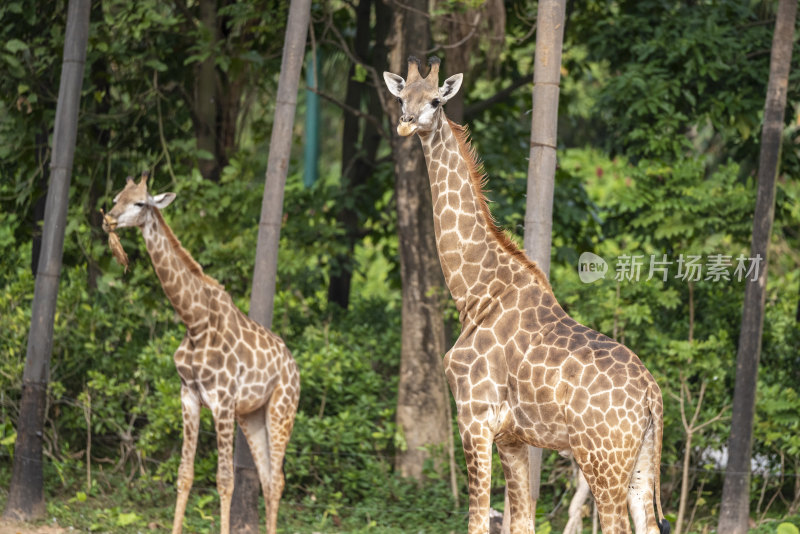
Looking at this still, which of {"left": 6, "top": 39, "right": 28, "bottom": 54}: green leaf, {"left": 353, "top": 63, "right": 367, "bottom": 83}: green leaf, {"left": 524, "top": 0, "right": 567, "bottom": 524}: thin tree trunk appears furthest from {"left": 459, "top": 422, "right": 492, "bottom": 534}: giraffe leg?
{"left": 6, "top": 39, "right": 28, "bottom": 54}: green leaf

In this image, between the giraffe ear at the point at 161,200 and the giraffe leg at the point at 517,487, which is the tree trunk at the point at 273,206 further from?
the giraffe leg at the point at 517,487

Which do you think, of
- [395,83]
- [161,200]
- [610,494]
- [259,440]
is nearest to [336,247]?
[259,440]

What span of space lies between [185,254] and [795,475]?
19.2ft

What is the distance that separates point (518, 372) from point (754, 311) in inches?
148

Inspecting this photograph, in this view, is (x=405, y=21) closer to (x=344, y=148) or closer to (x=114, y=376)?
(x=344, y=148)

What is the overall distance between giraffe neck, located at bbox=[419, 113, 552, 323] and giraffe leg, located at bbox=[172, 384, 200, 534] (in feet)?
8.38

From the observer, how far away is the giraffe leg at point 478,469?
5.88 meters

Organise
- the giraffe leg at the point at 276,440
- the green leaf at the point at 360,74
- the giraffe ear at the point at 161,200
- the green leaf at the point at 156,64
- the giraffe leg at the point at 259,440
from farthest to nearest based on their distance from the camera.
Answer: the green leaf at the point at 360,74 < the green leaf at the point at 156,64 < the giraffe leg at the point at 259,440 < the giraffe leg at the point at 276,440 < the giraffe ear at the point at 161,200

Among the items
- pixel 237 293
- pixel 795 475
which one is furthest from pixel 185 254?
pixel 795 475

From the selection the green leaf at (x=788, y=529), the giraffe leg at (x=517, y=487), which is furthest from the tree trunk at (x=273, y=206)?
the green leaf at (x=788, y=529)

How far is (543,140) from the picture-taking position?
23.6 feet

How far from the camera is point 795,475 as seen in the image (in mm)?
9344

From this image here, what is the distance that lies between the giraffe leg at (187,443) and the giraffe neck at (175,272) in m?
0.54

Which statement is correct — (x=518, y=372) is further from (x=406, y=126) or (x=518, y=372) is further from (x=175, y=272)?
(x=175, y=272)
